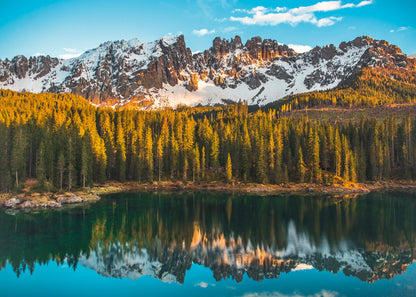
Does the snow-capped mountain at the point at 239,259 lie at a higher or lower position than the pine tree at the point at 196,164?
lower

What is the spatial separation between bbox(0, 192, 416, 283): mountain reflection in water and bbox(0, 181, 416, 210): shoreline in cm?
881

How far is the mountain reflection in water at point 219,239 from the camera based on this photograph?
1106 inches

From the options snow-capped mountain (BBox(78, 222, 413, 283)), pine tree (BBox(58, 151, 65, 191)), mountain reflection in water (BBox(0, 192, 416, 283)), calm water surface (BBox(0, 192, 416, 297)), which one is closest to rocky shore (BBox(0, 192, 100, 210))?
pine tree (BBox(58, 151, 65, 191))

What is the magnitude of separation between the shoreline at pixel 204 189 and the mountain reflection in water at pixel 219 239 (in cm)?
881

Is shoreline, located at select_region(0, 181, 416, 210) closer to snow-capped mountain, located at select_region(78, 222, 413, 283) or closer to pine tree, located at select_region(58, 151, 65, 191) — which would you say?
pine tree, located at select_region(58, 151, 65, 191)

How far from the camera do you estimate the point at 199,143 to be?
10306 centimetres

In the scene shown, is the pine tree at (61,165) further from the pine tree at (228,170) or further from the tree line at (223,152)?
the pine tree at (228,170)

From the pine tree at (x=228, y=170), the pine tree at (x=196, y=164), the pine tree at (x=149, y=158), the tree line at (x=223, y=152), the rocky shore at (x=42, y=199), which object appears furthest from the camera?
the pine tree at (x=196, y=164)

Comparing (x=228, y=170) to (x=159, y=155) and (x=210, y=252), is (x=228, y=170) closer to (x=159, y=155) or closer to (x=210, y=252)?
(x=159, y=155)

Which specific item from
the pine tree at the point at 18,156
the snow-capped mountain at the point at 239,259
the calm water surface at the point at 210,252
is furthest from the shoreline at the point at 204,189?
the snow-capped mountain at the point at 239,259

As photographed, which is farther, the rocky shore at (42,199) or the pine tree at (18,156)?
the pine tree at (18,156)

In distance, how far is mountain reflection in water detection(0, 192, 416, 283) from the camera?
28.1 m

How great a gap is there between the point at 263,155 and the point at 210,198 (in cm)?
2534

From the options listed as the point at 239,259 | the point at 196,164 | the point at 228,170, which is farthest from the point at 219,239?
the point at 196,164
